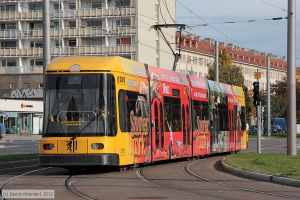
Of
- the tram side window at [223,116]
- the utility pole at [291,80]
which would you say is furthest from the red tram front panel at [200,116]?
the utility pole at [291,80]

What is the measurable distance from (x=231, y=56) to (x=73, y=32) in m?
56.4

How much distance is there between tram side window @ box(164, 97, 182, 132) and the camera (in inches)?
953

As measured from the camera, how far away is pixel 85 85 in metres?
19.8

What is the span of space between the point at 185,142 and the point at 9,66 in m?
73.6

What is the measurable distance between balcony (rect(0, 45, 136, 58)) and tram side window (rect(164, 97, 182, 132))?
67.7 metres

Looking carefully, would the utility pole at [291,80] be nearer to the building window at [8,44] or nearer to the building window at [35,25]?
the building window at [35,25]

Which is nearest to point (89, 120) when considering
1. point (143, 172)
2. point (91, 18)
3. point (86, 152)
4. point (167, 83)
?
point (86, 152)

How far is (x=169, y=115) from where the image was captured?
80.1ft

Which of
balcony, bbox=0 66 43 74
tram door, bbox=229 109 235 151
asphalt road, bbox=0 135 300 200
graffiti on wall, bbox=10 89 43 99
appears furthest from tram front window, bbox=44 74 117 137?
balcony, bbox=0 66 43 74

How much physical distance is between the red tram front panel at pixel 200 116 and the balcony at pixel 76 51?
63005 millimetres

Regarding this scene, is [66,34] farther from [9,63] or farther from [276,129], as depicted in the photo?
[276,129]

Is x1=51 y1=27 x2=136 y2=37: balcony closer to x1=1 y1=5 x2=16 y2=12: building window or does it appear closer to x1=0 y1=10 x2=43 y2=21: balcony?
x1=0 y1=10 x2=43 y2=21: balcony

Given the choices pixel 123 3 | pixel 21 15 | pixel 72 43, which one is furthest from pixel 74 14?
pixel 21 15

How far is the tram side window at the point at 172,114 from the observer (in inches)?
953
